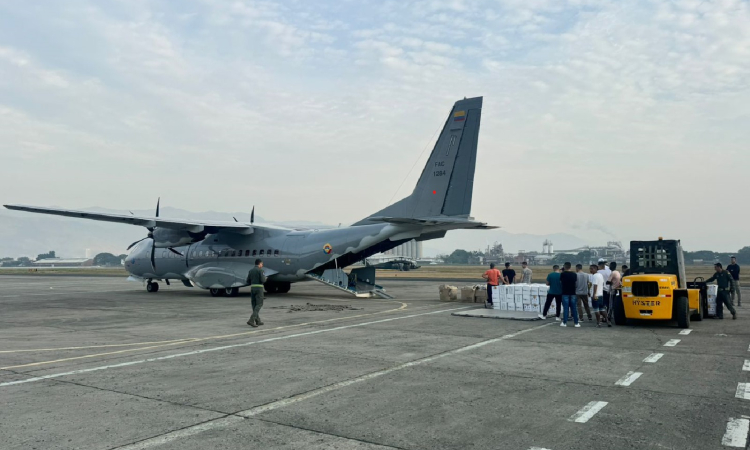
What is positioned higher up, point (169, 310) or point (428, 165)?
point (428, 165)

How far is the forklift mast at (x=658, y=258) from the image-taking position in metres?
16.0

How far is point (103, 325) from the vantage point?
53.0ft

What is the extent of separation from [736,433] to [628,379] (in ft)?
8.47

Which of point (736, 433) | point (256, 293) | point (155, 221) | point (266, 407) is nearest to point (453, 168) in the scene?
point (256, 293)

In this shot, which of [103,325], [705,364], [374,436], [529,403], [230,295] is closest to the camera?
[374,436]

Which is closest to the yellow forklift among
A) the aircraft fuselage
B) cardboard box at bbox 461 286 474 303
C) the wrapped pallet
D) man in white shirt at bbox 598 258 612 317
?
man in white shirt at bbox 598 258 612 317

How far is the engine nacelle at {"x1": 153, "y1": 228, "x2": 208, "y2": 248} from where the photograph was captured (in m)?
27.6

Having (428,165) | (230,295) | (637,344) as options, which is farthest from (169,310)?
(637,344)

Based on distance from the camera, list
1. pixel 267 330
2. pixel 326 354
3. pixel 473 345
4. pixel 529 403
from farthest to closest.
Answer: pixel 267 330 < pixel 473 345 < pixel 326 354 < pixel 529 403

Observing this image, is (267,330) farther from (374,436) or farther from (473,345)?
(374,436)

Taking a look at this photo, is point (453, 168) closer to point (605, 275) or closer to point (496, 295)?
point (496, 295)

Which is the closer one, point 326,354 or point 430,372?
point 430,372

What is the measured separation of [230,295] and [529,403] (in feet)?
76.1

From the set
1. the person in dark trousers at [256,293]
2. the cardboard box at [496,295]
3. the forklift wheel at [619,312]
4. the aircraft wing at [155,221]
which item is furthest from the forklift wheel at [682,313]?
the aircraft wing at [155,221]
